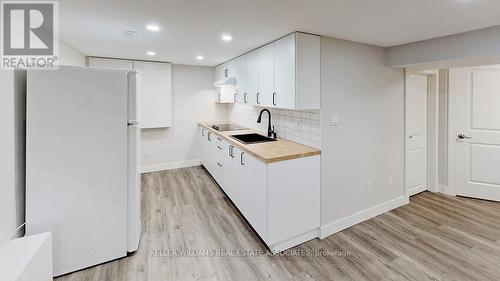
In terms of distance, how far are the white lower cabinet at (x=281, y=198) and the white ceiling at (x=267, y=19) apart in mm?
1309

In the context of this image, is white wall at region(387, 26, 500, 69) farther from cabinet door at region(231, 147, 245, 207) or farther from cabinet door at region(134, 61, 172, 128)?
cabinet door at region(134, 61, 172, 128)

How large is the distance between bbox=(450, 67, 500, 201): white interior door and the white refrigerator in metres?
4.50

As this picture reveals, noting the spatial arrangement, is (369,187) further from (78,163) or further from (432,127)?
(78,163)

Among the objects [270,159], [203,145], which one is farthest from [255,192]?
[203,145]

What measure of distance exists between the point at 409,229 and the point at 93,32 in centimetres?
418

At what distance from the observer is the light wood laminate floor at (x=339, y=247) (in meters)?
2.08

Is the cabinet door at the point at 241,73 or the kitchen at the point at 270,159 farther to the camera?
the cabinet door at the point at 241,73

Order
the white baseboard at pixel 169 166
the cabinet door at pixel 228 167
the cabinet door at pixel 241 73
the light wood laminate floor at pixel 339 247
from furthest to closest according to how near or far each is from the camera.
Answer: the white baseboard at pixel 169 166 → the cabinet door at pixel 241 73 → the cabinet door at pixel 228 167 → the light wood laminate floor at pixel 339 247

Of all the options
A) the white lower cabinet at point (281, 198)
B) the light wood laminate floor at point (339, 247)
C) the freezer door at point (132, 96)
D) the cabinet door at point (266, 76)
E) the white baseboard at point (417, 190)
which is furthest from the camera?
the white baseboard at point (417, 190)

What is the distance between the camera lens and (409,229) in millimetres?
2805

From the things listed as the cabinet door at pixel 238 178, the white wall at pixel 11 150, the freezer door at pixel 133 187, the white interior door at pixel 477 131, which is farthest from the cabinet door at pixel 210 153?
the white interior door at pixel 477 131

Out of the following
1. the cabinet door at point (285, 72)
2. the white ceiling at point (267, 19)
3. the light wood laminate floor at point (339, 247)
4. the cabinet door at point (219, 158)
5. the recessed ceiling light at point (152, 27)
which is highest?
the recessed ceiling light at point (152, 27)

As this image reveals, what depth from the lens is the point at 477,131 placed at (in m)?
3.55

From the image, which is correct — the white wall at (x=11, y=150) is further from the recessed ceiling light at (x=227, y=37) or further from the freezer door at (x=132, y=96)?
the recessed ceiling light at (x=227, y=37)
